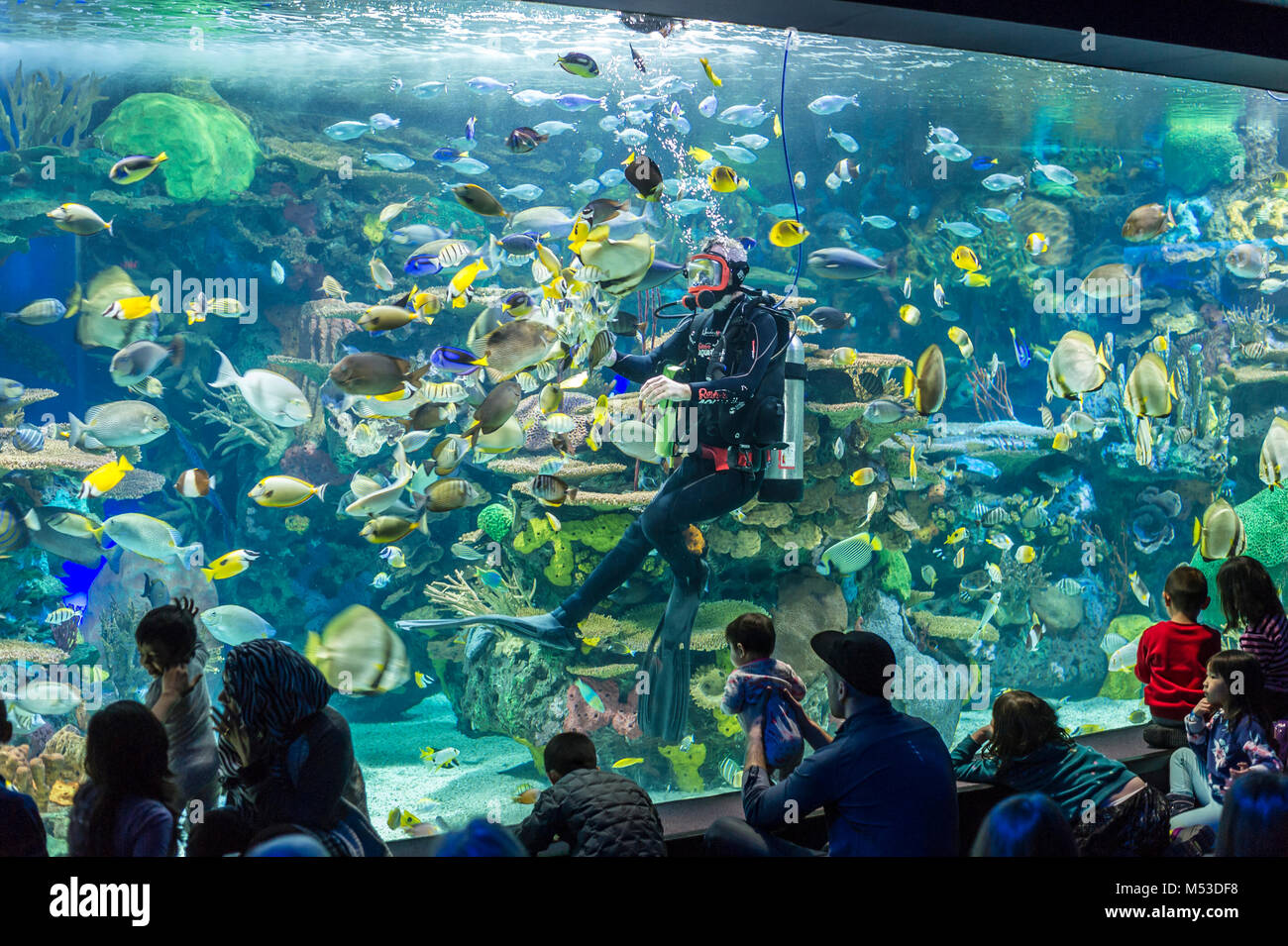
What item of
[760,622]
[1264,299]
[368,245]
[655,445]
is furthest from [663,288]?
[1264,299]

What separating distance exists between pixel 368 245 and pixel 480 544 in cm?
578

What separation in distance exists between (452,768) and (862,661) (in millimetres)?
5733

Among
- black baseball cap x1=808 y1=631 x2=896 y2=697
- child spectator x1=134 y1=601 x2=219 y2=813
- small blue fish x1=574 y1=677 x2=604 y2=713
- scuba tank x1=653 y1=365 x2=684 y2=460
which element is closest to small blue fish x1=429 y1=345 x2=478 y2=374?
scuba tank x1=653 y1=365 x2=684 y2=460

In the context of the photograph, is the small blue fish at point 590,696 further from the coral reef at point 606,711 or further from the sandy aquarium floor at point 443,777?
the sandy aquarium floor at point 443,777

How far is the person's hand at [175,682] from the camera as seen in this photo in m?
2.92

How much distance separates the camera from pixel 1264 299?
49.5 ft

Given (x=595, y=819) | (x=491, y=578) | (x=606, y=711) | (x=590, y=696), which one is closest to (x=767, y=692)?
(x=595, y=819)

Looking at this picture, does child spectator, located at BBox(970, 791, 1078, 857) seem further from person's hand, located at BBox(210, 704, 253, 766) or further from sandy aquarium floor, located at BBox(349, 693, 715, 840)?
sandy aquarium floor, located at BBox(349, 693, 715, 840)

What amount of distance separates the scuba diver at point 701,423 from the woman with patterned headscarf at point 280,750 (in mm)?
2489

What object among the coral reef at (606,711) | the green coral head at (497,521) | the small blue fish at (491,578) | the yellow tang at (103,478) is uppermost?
the yellow tang at (103,478)

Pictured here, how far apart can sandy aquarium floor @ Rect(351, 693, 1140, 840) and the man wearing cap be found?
12.9 ft

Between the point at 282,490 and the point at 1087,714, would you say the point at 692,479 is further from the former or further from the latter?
the point at 1087,714

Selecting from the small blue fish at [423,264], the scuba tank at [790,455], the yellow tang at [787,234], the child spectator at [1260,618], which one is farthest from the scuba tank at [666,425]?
the child spectator at [1260,618]

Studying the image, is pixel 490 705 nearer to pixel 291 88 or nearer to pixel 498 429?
pixel 498 429
